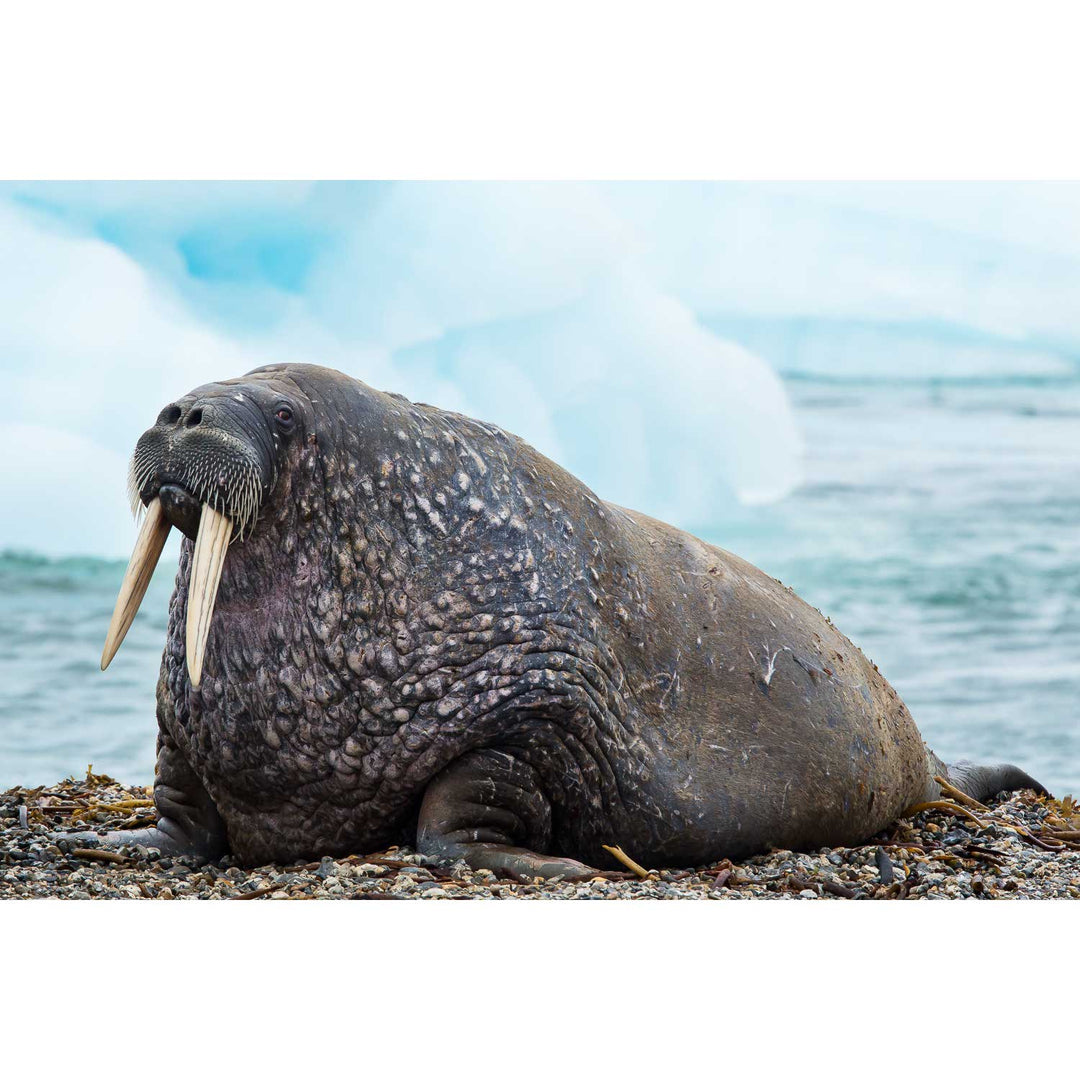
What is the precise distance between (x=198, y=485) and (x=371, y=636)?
76cm

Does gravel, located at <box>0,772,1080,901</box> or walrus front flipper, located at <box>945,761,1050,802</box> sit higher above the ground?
walrus front flipper, located at <box>945,761,1050,802</box>

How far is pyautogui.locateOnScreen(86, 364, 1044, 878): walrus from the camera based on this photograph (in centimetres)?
471

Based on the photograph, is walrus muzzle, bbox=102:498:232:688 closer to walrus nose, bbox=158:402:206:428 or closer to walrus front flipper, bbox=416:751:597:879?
walrus nose, bbox=158:402:206:428

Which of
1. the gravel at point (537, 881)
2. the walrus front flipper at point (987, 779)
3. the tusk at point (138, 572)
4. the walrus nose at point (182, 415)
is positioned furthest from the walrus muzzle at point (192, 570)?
the walrus front flipper at point (987, 779)

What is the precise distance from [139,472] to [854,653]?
331 cm

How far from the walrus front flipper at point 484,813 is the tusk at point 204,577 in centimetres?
92

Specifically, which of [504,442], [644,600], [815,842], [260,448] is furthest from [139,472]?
[815,842]

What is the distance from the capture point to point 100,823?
6.02m

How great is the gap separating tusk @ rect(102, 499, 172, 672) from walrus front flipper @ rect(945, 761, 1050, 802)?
4307 millimetres

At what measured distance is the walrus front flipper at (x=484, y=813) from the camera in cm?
468

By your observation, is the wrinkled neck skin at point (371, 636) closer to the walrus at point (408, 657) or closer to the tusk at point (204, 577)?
the walrus at point (408, 657)

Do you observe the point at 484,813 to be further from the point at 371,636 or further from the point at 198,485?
the point at 198,485

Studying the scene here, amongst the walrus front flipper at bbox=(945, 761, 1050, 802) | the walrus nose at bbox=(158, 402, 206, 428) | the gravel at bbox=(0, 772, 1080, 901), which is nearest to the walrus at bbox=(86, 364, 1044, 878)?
the walrus nose at bbox=(158, 402, 206, 428)

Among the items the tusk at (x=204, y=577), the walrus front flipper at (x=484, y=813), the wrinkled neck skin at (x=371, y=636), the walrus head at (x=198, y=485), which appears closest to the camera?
the tusk at (x=204, y=577)
